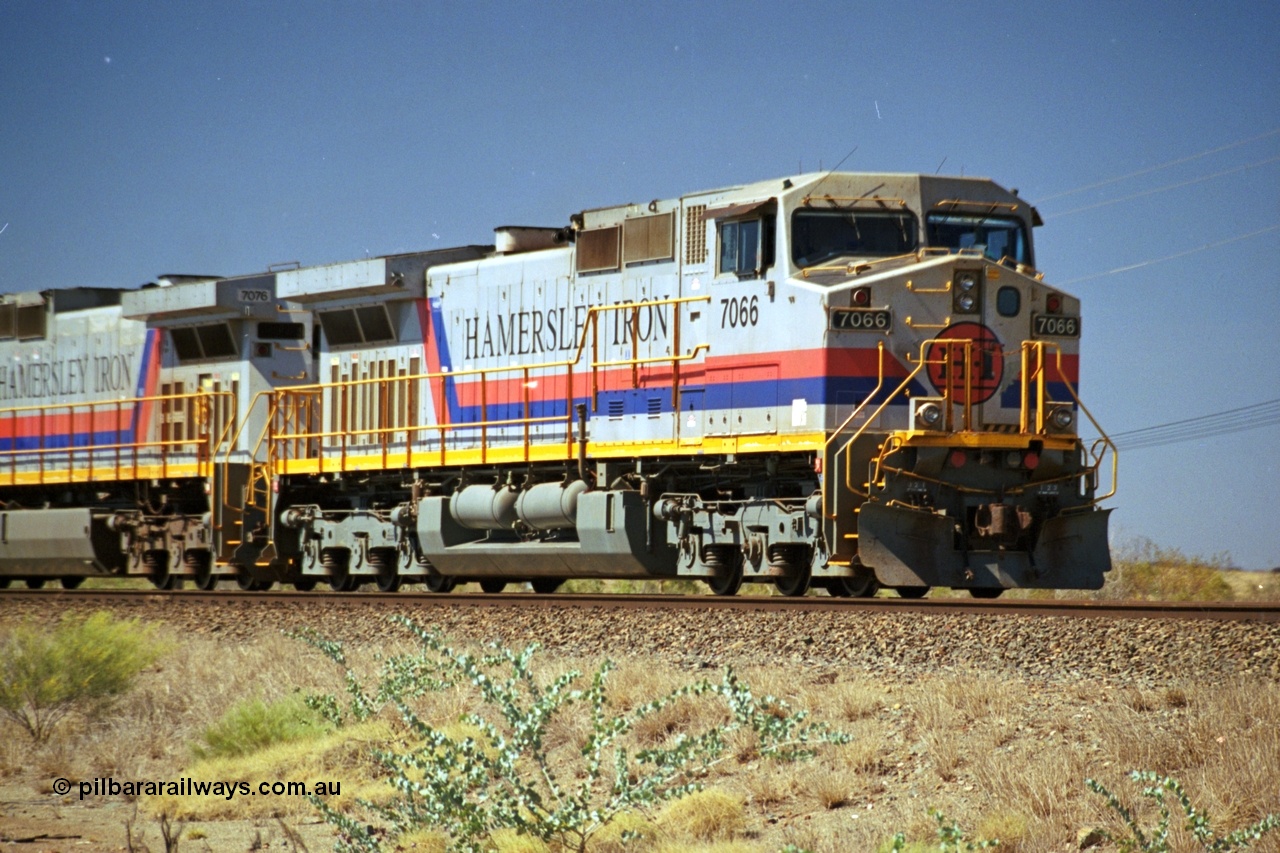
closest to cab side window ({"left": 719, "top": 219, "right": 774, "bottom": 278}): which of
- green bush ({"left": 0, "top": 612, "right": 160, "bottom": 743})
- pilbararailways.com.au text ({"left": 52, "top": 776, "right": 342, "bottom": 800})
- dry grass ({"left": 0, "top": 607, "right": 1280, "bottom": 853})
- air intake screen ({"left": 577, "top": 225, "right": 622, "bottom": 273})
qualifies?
air intake screen ({"left": 577, "top": 225, "right": 622, "bottom": 273})

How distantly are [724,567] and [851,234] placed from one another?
10.8 feet

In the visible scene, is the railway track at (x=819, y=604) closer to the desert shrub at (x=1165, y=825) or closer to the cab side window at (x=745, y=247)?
the cab side window at (x=745, y=247)

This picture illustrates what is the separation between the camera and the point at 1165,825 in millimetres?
6074

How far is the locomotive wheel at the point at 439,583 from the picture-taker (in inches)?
713

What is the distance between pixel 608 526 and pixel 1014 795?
8330 millimetres

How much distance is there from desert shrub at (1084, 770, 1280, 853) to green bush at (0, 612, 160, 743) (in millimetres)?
7383

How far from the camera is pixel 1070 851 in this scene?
6.56 m

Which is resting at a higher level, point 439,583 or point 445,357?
point 445,357

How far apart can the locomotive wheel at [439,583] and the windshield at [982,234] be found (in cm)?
719

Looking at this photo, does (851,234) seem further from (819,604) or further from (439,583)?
(439,583)

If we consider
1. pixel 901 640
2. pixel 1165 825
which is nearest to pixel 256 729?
pixel 901 640

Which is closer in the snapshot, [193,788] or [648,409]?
[193,788]

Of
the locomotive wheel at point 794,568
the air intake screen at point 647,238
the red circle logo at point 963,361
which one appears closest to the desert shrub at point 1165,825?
the red circle logo at point 963,361

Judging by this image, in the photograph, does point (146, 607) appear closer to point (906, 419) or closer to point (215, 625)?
point (215, 625)
